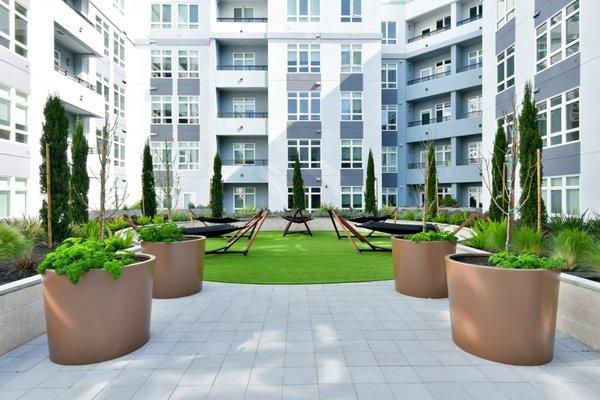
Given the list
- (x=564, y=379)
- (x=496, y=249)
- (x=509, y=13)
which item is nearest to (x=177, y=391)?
(x=564, y=379)

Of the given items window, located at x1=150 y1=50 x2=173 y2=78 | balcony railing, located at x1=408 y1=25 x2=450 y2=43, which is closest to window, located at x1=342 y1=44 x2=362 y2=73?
balcony railing, located at x1=408 y1=25 x2=450 y2=43

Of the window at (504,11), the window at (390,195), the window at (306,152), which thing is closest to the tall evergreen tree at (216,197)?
the window at (306,152)

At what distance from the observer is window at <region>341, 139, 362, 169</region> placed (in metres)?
26.1

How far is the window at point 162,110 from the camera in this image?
26406mm

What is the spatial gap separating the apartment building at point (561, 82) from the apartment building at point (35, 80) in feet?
52.9

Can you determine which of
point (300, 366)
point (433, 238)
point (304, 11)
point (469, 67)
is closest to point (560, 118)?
point (433, 238)

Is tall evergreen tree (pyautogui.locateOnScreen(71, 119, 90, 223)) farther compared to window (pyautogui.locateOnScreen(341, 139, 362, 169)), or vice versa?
window (pyautogui.locateOnScreen(341, 139, 362, 169))

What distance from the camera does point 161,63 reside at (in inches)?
1043

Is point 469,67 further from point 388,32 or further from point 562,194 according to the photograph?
point 562,194

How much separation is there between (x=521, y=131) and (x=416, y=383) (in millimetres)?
9447

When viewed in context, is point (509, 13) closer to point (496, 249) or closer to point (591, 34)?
point (591, 34)

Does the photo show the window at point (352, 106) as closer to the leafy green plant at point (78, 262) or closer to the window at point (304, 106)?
the window at point (304, 106)

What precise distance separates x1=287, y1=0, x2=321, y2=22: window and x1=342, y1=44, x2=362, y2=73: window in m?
2.95

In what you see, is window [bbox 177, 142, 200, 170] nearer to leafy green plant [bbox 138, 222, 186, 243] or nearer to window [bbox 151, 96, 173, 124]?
window [bbox 151, 96, 173, 124]
